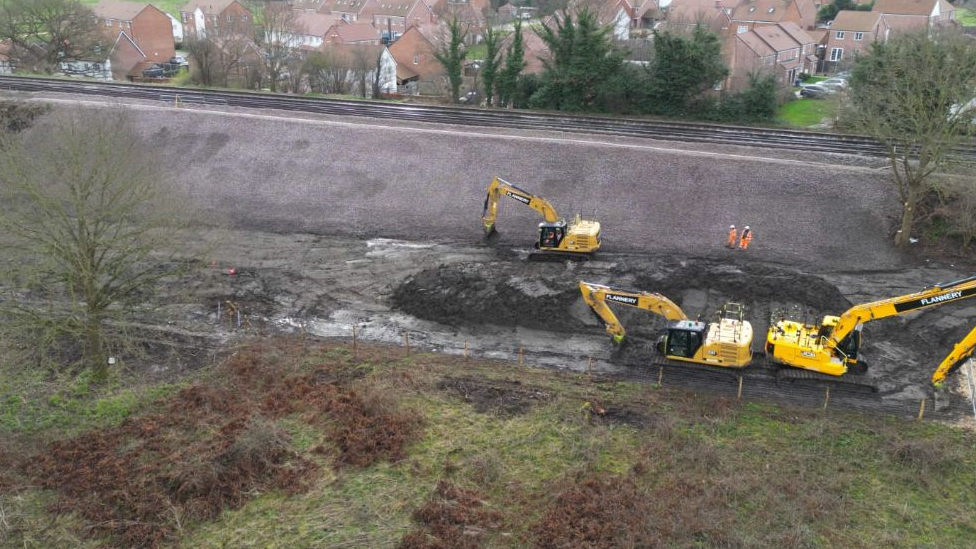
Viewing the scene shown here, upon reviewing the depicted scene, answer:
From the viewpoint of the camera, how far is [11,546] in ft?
46.1

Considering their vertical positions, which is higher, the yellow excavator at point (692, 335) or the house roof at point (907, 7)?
the house roof at point (907, 7)

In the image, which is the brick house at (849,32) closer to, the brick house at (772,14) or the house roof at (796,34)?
the house roof at (796,34)

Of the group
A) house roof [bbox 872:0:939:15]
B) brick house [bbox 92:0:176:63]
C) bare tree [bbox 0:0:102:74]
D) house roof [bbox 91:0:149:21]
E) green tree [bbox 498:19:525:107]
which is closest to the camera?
green tree [bbox 498:19:525:107]

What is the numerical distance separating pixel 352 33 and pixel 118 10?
79.5 ft

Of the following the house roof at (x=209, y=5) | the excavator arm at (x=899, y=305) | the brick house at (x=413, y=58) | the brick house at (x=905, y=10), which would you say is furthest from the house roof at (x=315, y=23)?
the excavator arm at (x=899, y=305)

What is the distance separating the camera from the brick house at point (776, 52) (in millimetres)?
55562

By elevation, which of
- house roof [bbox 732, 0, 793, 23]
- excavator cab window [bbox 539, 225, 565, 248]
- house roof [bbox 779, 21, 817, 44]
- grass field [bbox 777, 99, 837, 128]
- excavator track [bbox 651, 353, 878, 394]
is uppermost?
house roof [bbox 732, 0, 793, 23]

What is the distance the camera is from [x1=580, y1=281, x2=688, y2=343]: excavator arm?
20.2m

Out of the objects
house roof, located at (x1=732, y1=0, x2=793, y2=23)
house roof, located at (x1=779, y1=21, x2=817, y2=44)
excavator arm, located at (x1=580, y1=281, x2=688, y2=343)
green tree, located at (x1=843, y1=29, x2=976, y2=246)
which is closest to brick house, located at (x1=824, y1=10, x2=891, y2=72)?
house roof, located at (x1=779, y1=21, x2=817, y2=44)

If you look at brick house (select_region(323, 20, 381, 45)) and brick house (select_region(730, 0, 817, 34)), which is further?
brick house (select_region(323, 20, 381, 45))

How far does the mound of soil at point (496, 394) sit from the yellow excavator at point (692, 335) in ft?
11.3

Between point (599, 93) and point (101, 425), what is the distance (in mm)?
33450

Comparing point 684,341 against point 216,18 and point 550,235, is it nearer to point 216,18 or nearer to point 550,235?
point 550,235

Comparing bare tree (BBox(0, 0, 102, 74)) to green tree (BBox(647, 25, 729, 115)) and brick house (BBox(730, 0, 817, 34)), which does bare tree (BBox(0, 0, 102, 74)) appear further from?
brick house (BBox(730, 0, 817, 34))
